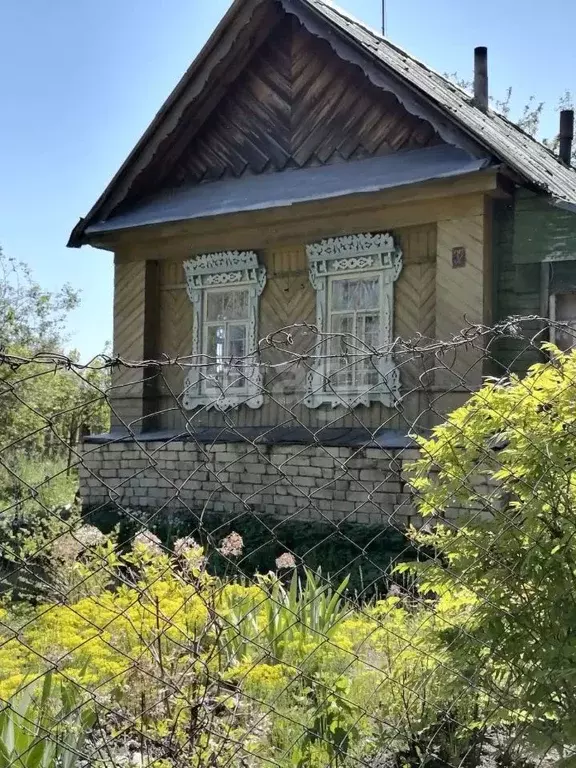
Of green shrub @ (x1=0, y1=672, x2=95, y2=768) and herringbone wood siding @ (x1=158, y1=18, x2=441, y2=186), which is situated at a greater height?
herringbone wood siding @ (x1=158, y1=18, x2=441, y2=186)

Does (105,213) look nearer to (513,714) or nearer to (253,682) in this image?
(253,682)

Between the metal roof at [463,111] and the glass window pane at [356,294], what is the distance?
2001mm

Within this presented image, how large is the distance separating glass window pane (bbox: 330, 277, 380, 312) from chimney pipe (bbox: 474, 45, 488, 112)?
361cm

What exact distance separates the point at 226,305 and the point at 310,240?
4.82 ft

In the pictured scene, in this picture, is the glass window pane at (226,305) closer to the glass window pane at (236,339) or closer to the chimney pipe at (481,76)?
the glass window pane at (236,339)

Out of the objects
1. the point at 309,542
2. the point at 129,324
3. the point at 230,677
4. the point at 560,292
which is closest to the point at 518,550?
the point at 230,677

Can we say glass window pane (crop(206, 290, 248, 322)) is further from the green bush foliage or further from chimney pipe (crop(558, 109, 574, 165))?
the green bush foliage

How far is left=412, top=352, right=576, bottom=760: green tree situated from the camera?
8.77 feet

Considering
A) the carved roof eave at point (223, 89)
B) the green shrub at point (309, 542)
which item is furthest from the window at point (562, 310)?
the green shrub at point (309, 542)

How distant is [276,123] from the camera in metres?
10.2

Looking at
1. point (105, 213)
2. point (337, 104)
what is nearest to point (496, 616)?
point (337, 104)

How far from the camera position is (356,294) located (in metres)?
9.26

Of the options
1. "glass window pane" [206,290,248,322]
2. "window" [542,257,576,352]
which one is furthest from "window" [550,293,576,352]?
"glass window pane" [206,290,248,322]

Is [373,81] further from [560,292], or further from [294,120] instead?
[560,292]
